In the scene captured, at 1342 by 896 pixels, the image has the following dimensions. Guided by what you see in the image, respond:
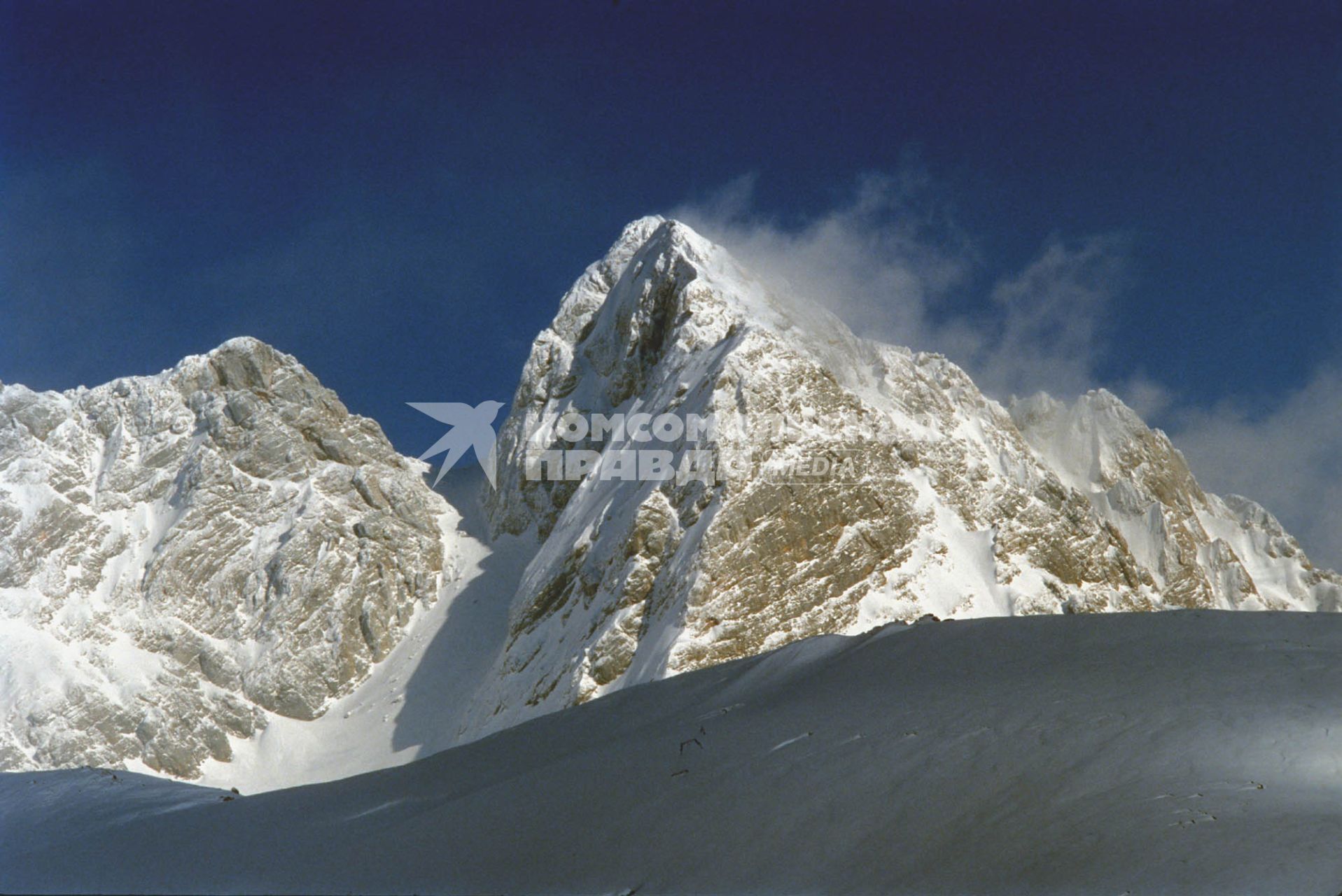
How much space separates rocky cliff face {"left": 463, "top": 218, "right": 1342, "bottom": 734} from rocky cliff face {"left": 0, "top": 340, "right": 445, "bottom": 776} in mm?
13740

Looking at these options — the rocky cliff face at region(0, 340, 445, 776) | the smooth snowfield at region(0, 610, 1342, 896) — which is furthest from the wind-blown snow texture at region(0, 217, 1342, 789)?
the smooth snowfield at region(0, 610, 1342, 896)

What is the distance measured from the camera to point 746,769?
572cm

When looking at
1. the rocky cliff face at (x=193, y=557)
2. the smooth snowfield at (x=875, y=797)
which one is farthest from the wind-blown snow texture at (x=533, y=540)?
the smooth snowfield at (x=875, y=797)

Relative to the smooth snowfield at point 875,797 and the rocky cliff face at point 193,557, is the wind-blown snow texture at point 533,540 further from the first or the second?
the smooth snowfield at point 875,797


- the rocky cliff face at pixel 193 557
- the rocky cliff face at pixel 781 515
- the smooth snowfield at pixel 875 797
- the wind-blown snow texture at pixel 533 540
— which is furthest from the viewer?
the rocky cliff face at pixel 193 557

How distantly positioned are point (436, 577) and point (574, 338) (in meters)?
27.8

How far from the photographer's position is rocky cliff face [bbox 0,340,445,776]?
82.9 meters

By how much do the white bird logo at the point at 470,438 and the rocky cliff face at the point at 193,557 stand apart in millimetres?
5291

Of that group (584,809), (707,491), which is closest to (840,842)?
(584,809)

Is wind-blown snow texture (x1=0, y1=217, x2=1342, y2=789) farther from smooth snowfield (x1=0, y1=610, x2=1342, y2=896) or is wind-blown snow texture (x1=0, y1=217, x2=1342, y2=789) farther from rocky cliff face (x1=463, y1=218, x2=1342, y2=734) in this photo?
smooth snowfield (x1=0, y1=610, x2=1342, y2=896)

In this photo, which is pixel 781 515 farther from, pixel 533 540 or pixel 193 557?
pixel 193 557

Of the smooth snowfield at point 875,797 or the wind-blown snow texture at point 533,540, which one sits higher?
the wind-blown snow texture at point 533,540

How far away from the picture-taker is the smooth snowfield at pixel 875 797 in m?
4.49

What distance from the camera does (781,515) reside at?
7194 cm
